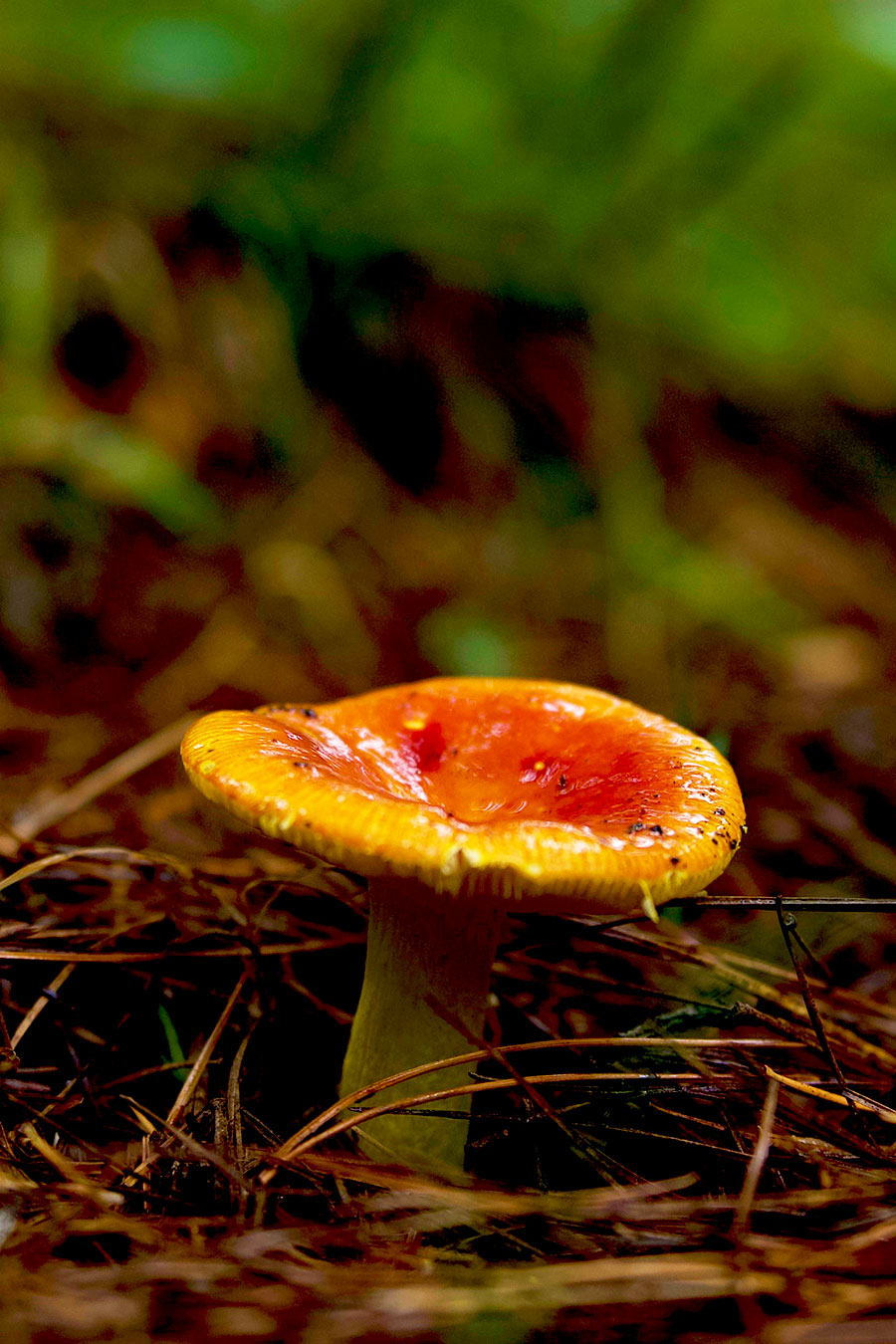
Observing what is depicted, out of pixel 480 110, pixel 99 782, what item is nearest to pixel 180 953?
pixel 99 782

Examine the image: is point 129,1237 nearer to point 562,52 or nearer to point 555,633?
point 555,633

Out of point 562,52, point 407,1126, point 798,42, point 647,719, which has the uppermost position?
point 798,42

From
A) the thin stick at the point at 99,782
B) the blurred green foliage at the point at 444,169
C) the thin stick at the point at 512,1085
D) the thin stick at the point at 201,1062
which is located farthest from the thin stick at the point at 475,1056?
the blurred green foliage at the point at 444,169

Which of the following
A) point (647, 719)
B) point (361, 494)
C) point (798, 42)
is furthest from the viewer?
point (798, 42)

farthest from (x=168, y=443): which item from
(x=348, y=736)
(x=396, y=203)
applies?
(x=348, y=736)

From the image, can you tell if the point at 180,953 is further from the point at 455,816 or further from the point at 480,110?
the point at 480,110
